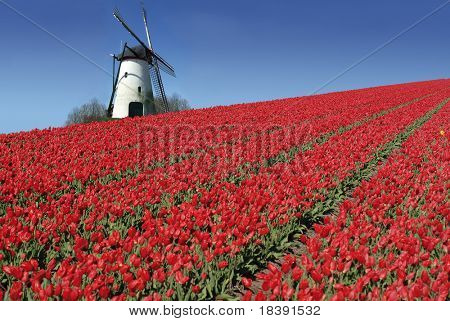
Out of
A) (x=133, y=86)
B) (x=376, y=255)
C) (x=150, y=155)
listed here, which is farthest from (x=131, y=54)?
(x=376, y=255)

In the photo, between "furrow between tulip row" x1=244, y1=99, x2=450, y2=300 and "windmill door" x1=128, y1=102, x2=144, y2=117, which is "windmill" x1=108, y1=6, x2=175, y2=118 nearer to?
"windmill door" x1=128, y1=102, x2=144, y2=117

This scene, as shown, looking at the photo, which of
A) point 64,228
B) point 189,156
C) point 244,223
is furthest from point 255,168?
point 64,228

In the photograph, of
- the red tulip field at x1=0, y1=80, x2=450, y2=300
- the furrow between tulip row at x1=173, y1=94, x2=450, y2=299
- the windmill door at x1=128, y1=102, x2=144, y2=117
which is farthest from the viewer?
the windmill door at x1=128, y1=102, x2=144, y2=117

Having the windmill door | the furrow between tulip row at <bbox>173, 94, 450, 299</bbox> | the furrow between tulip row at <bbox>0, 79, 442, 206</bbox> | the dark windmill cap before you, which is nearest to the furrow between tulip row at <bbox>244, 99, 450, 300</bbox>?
the furrow between tulip row at <bbox>173, 94, 450, 299</bbox>

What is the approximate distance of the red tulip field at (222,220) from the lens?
366cm

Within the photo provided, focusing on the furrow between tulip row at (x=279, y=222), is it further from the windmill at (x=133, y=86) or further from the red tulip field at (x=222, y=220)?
the windmill at (x=133, y=86)

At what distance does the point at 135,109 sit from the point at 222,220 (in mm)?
27057

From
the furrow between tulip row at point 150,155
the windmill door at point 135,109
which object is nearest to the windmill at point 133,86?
the windmill door at point 135,109

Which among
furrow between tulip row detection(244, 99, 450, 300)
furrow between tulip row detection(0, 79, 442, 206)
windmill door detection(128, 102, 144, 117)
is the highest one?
windmill door detection(128, 102, 144, 117)

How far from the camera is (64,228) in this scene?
4.94m

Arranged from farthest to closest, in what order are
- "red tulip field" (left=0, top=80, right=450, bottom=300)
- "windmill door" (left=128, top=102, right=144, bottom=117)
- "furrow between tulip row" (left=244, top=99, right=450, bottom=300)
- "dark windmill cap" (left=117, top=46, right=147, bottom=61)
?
"dark windmill cap" (left=117, top=46, right=147, bottom=61) < "windmill door" (left=128, top=102, right=144, bottom=117) < "red tulip field" (left=0, top=80, right=450, bottom=300) < "furrow between tulip row" (left=244, top=99, right=450, bottom=300)

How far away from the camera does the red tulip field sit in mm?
3662

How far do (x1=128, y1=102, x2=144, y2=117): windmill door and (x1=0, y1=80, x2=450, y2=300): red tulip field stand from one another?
18.6 metres

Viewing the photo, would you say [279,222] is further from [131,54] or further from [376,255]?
[131,54]
